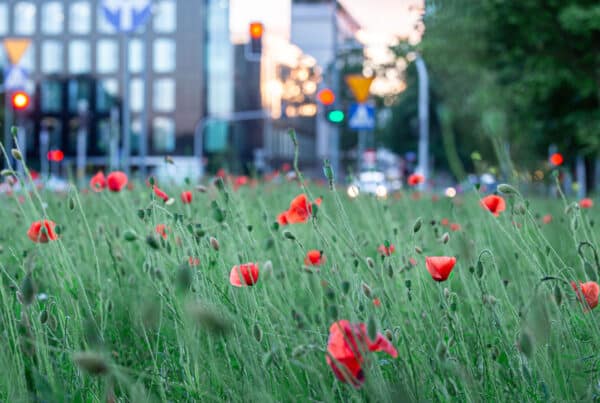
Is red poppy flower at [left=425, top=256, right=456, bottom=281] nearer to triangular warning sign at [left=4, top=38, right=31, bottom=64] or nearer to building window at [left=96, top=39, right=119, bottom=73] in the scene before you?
triangular warning sign at [left=4, top=38, right=31, bottom=64]

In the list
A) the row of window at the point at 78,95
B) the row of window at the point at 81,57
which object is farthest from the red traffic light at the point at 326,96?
the row of window at the point at 78,95

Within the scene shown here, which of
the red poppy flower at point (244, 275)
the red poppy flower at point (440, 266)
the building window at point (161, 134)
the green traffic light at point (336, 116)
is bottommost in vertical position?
the building window at point (161, 134)

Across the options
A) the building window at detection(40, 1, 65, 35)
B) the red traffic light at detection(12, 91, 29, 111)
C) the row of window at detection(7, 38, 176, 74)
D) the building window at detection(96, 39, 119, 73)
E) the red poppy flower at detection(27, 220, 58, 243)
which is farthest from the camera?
the building window at detection(40, 1, 65, 35)

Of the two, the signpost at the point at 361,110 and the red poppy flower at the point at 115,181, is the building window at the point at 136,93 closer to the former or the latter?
the signpost at the point at 361,110

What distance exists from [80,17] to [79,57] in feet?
9.04

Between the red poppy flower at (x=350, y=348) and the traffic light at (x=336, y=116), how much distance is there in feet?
49.5

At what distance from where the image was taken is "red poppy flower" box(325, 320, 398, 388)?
1216mm

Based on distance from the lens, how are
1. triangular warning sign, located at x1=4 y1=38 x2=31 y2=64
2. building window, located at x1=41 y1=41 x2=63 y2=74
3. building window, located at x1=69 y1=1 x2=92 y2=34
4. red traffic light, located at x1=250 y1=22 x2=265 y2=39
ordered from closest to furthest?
triangular warning sign, located at x1=4 y1=38 x2=31 y2=64, red traffic light, located at x1=250 y1=22 x2=265 y2=39, building window, located at x1=69 y1=1 x2=92 y2=34, building window, located at x1=41 y1=41 x2=63 y2=74

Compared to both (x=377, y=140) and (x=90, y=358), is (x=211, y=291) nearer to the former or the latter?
(x=90, y=358)

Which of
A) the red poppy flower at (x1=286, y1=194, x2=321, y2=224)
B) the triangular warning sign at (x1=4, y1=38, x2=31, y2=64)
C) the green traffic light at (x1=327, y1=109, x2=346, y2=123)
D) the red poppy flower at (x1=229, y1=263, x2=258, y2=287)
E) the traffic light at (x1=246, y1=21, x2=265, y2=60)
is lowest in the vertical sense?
the green traffic light at (x1=327, y1=109, x2=346, y2=123)

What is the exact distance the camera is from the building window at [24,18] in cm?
6238

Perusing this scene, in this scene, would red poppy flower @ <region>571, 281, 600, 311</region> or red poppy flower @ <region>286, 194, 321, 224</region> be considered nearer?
red poppy flower @ <region>571, 281, 600, 311</region>

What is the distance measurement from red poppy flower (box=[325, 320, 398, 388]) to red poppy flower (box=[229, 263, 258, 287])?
1.43ft

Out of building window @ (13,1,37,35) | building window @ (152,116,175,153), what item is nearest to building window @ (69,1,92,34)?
building window @ (13,1,37,35)
